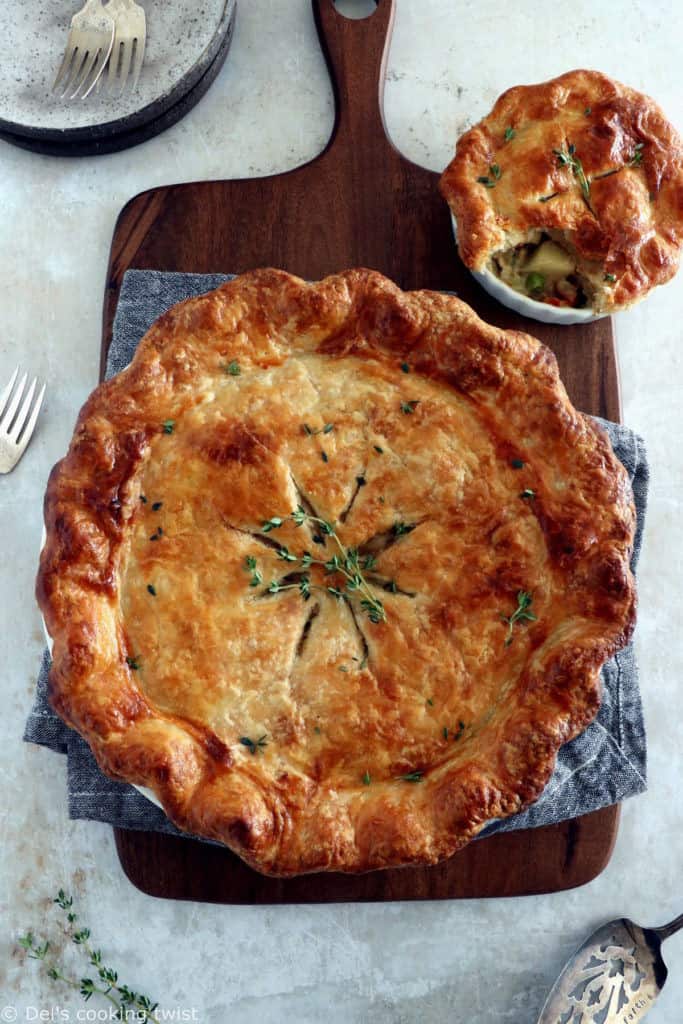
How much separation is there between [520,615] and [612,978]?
1547mm

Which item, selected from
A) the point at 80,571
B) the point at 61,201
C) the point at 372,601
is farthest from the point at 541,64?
the point at 80,571

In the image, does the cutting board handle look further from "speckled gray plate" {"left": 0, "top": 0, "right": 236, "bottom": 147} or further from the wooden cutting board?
"speckled gray plate" {"left": 0, "top": 0, "right": 236, "bottom": 147}

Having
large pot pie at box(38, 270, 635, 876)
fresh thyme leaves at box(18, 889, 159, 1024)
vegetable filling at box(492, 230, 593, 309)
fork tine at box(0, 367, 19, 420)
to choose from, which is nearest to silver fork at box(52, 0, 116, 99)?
fork tine at box(0, 367, 19, 420)

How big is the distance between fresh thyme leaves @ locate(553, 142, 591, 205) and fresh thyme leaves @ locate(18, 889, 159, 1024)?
3.04m

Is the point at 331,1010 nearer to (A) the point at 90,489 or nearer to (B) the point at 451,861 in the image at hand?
(B) the point at 451,861

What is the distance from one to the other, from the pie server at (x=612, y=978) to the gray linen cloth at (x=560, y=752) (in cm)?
58

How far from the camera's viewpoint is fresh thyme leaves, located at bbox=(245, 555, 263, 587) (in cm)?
297

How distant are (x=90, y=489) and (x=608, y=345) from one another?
1.89 meters

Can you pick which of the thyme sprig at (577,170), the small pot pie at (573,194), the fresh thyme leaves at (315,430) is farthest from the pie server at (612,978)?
the thyme sprig at (577,170)

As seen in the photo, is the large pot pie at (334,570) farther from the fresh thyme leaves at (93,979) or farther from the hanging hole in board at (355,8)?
the hanging hole in board at (355,8)

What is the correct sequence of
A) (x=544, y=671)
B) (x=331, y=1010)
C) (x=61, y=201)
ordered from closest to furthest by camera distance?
(x=544, y=671) → (x=331, y=1010) → (x=61, y=201)

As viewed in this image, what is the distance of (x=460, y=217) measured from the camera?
11.0 ft

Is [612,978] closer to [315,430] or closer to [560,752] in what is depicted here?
[560,752]

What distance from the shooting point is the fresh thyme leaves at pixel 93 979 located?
352 cm
